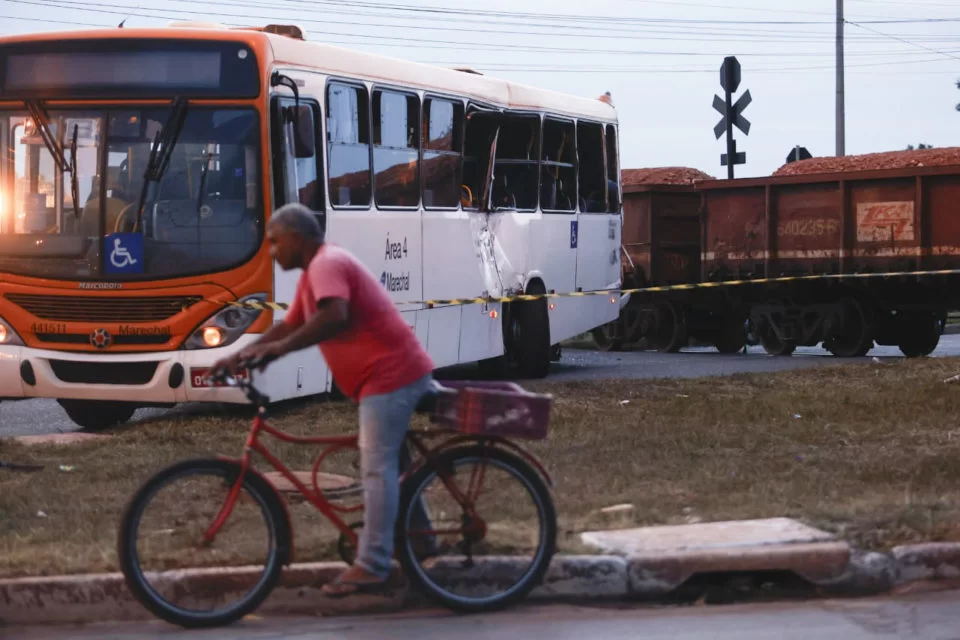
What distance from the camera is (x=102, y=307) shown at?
12.6m

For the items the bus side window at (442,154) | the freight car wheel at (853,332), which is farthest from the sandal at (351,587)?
the freight car wheel at (853,332)

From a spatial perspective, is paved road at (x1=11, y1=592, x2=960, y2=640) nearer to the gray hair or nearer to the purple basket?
the purple basket

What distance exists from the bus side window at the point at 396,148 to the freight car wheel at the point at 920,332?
32.1 feet

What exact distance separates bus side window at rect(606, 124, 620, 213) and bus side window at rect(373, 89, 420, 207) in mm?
5376

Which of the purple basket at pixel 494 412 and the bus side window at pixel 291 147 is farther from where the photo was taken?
the bus side window at pixel 291 147

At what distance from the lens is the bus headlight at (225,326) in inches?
492

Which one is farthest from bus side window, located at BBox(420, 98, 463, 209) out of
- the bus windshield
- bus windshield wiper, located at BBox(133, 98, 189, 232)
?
bus windshield wiper, located at BBox(133, 98, 189, 232)

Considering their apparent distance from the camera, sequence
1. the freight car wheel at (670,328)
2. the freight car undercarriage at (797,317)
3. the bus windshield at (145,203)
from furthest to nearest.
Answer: the freight car wheel at (670,328) → the freight car undercarriage at (797,317) → the bus windshield at (145,203)

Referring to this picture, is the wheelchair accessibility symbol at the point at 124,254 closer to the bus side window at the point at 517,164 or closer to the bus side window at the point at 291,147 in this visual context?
the bus side window at the point at 291,147

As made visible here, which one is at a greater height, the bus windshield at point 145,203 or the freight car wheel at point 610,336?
the bus windshield at point 145,203

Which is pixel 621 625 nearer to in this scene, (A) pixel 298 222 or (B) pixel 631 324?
(A) pixel 298 222

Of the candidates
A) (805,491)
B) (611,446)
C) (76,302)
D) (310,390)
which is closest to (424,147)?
(310,390)

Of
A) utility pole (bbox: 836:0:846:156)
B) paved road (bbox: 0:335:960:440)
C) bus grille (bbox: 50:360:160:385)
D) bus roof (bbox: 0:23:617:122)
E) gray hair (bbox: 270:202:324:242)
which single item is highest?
utility pole (bbox: 836:0:846:156)

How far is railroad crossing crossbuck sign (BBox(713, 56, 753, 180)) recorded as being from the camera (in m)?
24.0
